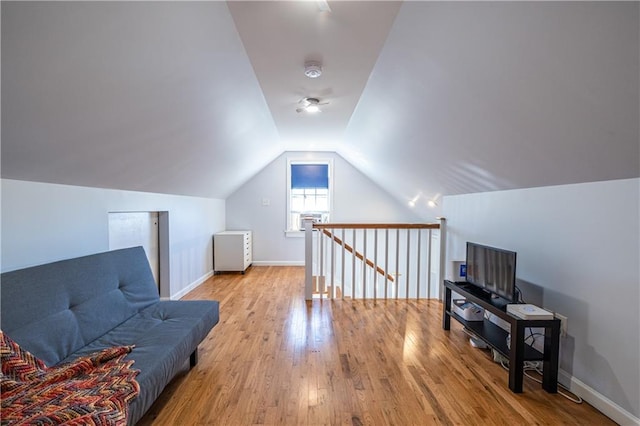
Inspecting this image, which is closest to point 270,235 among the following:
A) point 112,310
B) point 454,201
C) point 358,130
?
point 358,130

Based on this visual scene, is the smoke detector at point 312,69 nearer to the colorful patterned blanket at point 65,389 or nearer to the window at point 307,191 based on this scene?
the colorful patterned blanket at point 65,389

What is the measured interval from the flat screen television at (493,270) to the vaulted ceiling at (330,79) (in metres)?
0.58

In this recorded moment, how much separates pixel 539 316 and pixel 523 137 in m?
1.13

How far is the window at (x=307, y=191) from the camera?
19.2ft

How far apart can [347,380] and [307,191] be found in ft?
13.9

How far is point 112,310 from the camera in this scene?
6.57ft

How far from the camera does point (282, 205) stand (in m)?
5.84

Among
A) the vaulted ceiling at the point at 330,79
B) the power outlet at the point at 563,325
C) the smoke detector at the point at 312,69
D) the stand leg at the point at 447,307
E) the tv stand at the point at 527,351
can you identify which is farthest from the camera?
the stand leg at the point at 447,307

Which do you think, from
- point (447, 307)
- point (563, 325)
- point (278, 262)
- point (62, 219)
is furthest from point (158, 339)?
point (278, 262)

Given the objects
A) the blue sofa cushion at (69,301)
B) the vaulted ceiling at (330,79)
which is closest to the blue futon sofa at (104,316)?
the blue sofa cushion at (69,301)

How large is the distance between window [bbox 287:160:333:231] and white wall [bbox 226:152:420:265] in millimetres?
104

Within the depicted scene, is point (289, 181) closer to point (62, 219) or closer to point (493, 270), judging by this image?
point (62, 219)

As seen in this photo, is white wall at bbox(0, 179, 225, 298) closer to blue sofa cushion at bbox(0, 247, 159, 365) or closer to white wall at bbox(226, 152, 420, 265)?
blue sofa cushion at bbox(0, 247, 159, 365)

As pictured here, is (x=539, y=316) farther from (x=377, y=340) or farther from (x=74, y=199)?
(x=74, y=199)
